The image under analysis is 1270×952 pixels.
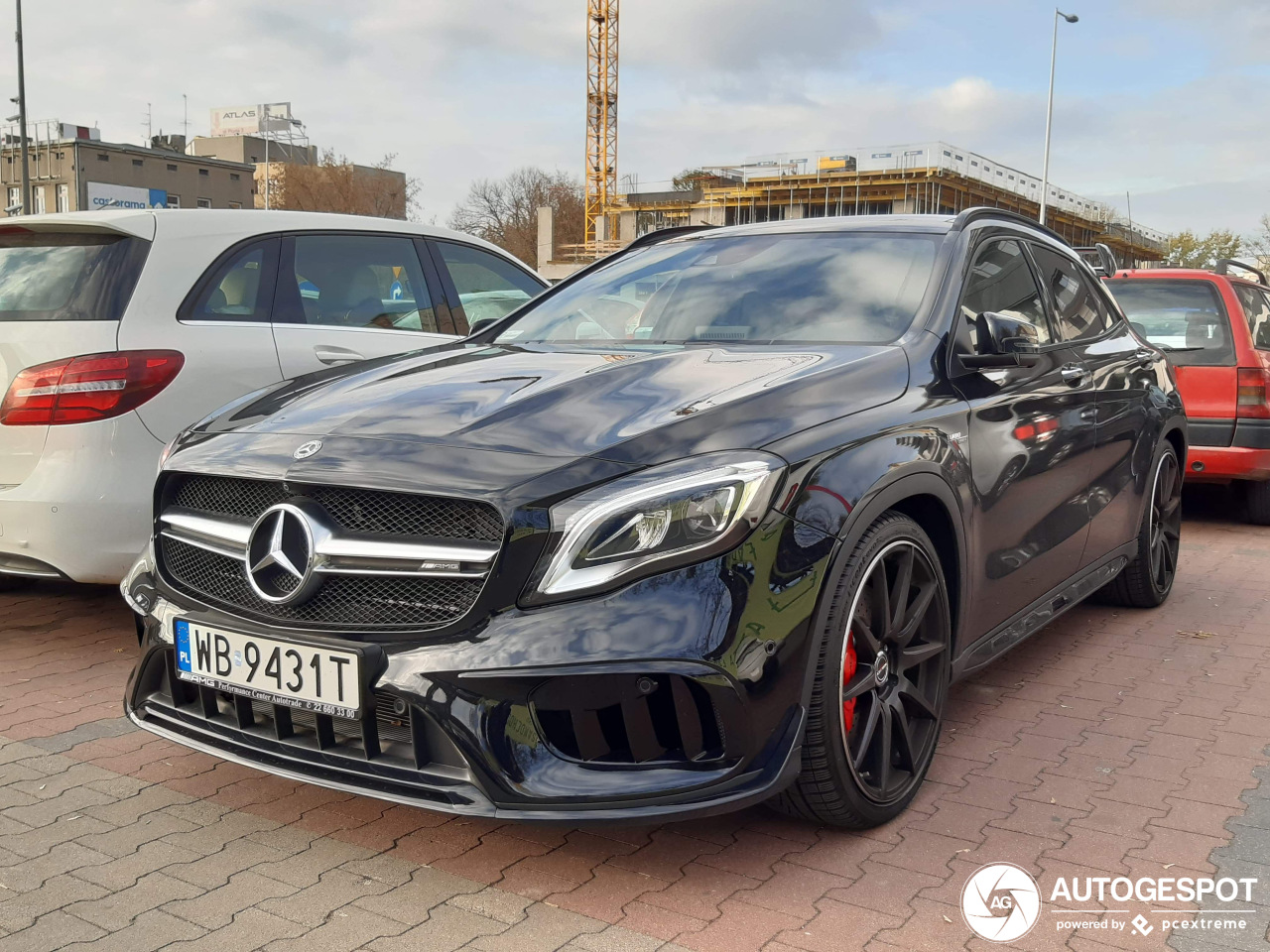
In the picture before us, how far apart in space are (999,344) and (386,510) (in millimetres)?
1956

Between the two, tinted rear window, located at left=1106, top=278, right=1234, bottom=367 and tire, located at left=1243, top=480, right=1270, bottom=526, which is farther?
tire, located at left=1243, top=480, right=1270, bottom=526

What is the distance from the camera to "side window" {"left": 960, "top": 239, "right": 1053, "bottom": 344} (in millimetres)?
3803

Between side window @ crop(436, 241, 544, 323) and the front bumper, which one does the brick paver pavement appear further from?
side window @ crop(436, 241, 544, 323)

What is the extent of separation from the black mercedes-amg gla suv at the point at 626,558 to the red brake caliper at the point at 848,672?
1 centimetres

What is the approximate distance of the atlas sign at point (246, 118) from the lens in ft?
414

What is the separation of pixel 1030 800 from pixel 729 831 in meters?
0.88

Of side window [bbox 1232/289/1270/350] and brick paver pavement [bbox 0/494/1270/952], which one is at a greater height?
side window [bbox 1232/289/1270/350]

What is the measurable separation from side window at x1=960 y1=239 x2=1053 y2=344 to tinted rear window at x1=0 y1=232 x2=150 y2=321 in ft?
9.97


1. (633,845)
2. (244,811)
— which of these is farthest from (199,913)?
(633,845)

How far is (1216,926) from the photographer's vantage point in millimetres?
2594

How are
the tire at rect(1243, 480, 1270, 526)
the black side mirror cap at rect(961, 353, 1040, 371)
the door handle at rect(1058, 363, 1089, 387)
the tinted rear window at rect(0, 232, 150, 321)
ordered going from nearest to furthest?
the black side mirror cap at rect(961, 353, 1040, 371) → the door handle at rect(1058, 363, 1089, 387) → the tinted rear window at rect(0, 232, 150, 321) → the tire at rect(1243, 480, 1270, 526)

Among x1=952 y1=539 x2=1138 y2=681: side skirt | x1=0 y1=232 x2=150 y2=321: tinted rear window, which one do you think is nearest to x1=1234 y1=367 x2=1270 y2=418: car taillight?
x1=952 y1=539 x2=1138 y2=681: side skirt

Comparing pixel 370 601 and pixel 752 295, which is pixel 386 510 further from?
pixel 752 295

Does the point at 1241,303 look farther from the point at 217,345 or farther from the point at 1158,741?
the point at 217,345
